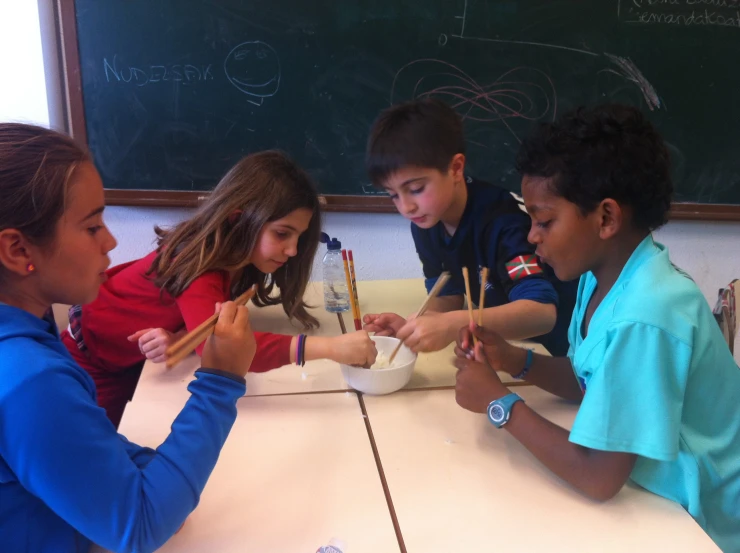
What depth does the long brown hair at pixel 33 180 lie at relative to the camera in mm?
644

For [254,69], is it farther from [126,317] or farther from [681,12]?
[681,12]

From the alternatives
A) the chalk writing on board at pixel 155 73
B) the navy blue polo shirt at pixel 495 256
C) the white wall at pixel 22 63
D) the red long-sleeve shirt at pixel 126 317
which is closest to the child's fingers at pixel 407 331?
the navy blue polo shirt at pixel 495 256

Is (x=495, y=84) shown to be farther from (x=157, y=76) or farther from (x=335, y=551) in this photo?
(x=335, y=551)

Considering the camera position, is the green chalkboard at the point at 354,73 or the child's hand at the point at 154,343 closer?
the child's hand at the point at 154,343

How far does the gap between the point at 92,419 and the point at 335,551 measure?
0.33m

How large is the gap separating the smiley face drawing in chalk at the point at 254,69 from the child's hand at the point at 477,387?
1.52m

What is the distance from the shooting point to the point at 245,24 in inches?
80.2

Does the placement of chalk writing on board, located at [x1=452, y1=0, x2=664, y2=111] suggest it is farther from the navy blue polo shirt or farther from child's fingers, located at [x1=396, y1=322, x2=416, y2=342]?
child's fingers, located at [x1=396, y1=322, x2=416, y2=342]

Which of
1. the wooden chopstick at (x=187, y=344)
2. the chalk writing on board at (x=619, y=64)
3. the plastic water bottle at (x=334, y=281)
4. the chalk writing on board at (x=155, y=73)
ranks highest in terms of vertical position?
the chalk writing on board at (x=619, y=64)

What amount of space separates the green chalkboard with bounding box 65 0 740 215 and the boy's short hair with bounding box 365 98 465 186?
73 centimetres

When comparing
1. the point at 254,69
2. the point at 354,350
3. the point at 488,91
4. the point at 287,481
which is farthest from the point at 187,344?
the point at 488,91

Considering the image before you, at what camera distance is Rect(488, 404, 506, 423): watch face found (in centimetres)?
88

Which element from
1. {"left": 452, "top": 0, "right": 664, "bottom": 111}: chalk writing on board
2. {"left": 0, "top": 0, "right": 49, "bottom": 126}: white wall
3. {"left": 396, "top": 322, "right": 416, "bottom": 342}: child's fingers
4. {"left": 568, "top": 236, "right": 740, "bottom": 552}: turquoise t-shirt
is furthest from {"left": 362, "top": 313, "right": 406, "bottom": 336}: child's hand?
{"left": 0, "top": 0, "right": 49, "bottom": 126}: white wall

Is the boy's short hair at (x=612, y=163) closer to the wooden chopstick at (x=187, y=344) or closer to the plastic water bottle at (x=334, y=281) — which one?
the wooden chopstick at (x=187, y=344)
